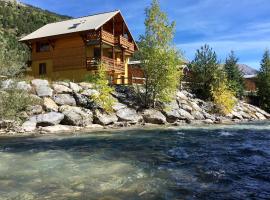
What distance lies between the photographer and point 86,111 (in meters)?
33.2

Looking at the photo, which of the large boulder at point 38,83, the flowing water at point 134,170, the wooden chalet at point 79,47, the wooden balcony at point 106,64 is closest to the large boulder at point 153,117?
the wooden chalet at point 79,47

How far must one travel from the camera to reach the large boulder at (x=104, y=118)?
107 feet

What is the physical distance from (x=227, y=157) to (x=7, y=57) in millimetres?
16108

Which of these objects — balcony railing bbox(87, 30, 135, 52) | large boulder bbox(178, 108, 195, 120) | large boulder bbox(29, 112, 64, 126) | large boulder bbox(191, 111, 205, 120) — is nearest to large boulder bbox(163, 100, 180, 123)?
large boulder bbox(178, 108, 195, 120)

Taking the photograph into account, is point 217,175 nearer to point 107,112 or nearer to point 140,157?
point 140,157

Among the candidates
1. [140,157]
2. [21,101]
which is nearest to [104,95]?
[21,101]

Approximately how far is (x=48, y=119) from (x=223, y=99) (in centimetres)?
2516

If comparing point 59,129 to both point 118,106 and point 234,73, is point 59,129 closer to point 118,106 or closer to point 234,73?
point 118,106

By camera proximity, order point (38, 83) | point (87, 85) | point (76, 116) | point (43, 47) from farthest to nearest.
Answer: point (43, 47), point (87, 85), point (38, 83), point (76, 116)

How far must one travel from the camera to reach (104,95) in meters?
35.1

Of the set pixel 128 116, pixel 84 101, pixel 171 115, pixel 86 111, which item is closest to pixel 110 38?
pixel 84 101

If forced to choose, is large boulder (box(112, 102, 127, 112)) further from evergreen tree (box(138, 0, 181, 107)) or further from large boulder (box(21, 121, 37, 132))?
large boulder (box(21, 121, 37, 132))

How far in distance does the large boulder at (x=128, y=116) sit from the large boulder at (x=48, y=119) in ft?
20.9

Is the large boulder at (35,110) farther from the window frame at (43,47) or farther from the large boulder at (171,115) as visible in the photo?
the window frame at (43,47)
